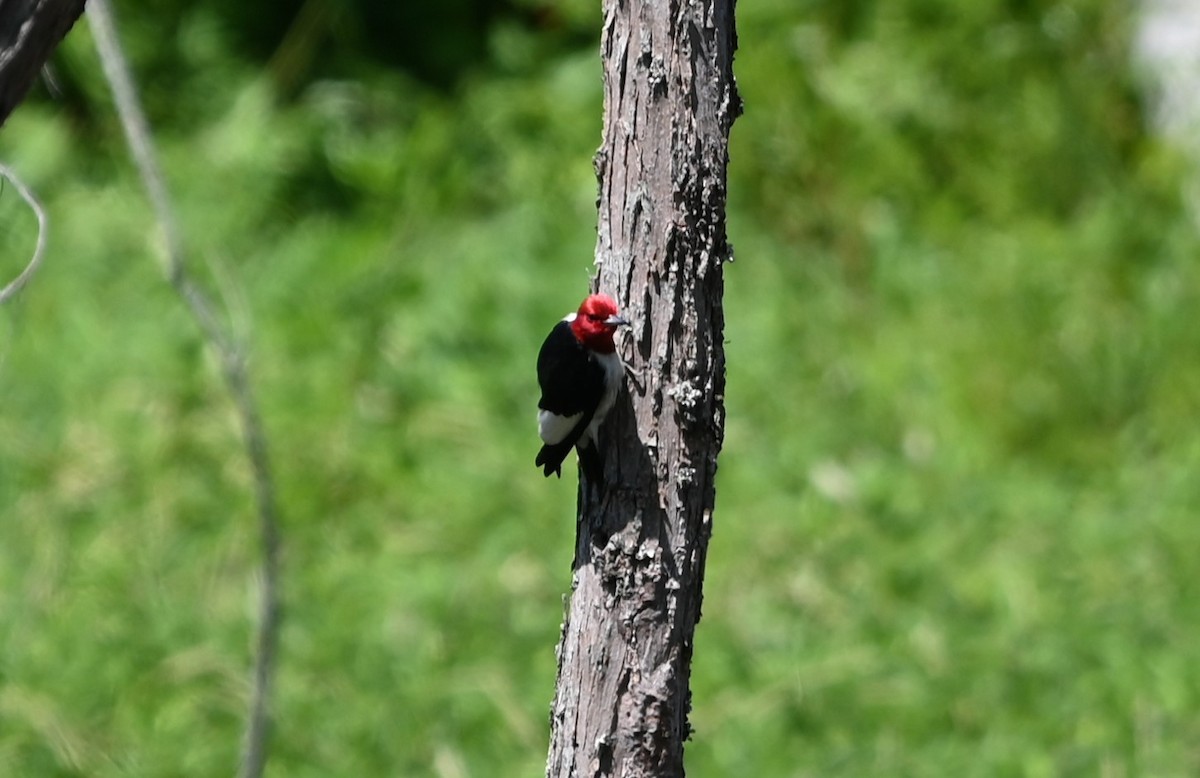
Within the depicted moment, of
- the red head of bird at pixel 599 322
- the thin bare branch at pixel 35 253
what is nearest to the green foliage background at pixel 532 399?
the thin bare branch at pixel 35 253

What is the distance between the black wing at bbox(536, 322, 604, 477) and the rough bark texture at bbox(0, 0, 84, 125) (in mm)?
995

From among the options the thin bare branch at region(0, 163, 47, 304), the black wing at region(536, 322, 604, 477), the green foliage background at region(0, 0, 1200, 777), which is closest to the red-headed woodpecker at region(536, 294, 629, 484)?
the black wing at region(536, 322, 604, 477)

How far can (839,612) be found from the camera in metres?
5.16

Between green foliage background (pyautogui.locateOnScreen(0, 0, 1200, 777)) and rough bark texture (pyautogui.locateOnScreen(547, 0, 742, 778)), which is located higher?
green foliage background (pyautogui.locateOnScreen(0, 0, 1200, 777))

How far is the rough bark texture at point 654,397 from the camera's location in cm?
244

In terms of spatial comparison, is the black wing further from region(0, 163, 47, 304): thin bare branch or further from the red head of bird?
region(0, 163, 47, 304): thin bare branch

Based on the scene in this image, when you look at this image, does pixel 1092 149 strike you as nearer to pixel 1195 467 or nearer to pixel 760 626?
pixel 1195 467

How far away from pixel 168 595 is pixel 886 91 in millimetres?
4387

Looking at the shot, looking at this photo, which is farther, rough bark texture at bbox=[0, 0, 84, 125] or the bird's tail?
the bird's tail

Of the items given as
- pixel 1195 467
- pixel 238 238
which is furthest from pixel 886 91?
pixel 238 238

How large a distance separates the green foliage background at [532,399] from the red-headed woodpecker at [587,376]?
40.8 inches

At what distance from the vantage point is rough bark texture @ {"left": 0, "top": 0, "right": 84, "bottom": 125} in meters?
1.80

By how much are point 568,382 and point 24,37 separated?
1.06 metres

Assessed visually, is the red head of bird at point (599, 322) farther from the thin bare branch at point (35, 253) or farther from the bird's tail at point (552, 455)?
the thin bare branch at point (35, 253)
